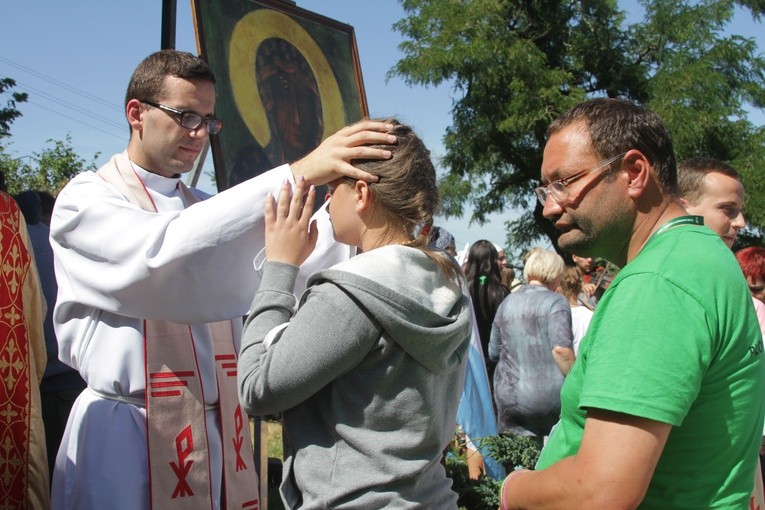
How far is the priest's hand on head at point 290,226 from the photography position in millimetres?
1872

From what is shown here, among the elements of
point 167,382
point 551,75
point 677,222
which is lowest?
point 167,382

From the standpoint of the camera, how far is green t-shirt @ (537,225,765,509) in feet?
4.42

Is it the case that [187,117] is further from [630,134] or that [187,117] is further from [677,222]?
[677,222]

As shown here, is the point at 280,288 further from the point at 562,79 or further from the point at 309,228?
the point at 562,79

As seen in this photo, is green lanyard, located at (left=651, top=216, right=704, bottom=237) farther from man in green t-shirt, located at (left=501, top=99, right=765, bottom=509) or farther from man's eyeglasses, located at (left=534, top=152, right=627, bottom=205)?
man's eyeglasses, located at (left=534, top=152, right=627, bottom=205)

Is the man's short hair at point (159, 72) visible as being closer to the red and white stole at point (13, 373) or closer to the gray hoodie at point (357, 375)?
the red and white stole at point (13, 373)

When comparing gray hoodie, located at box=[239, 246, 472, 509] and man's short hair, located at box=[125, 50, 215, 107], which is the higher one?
man's short hair, located at box=[125, 50, 215, 107]

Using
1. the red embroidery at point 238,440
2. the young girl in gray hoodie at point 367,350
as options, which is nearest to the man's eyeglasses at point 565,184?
the young girl in gray hoodie at point 367,350

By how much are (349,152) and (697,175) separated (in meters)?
1.60

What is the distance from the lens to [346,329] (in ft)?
5.45

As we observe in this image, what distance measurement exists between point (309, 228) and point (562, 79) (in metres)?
21.4

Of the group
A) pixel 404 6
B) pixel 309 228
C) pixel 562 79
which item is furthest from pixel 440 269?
pixel 404 6

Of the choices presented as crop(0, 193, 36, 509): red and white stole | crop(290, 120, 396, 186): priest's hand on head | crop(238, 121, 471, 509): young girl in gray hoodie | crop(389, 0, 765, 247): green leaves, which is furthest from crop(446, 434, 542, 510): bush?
crop(389, 0, 765, 247): green leaves

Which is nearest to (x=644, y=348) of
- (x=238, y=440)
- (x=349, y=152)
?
(x=349, y=152)
